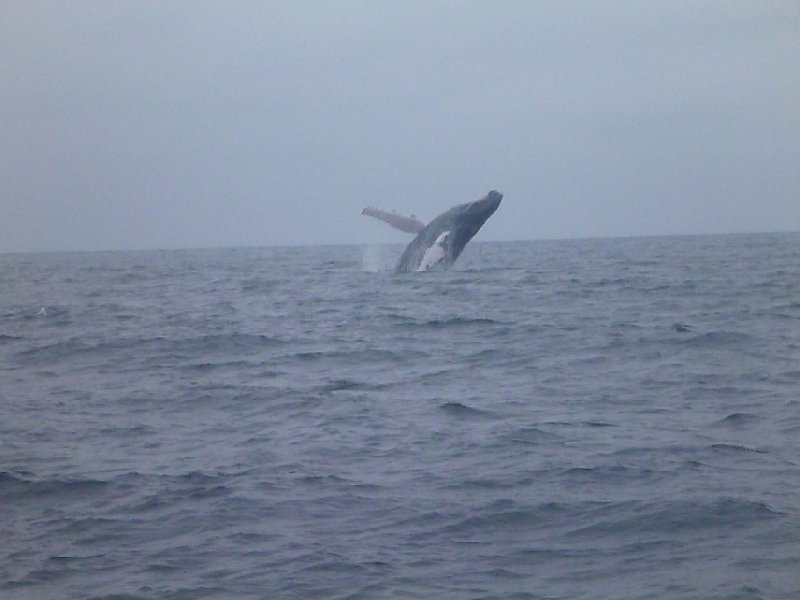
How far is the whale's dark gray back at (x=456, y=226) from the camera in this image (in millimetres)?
26734

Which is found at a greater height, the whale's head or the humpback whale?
the whale's head

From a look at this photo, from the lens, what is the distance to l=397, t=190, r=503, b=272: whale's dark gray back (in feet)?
87.7

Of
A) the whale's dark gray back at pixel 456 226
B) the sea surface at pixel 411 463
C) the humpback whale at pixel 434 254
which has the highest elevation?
the whale's dark gray back at pixel 456 226

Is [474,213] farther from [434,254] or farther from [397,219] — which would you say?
[434,254]

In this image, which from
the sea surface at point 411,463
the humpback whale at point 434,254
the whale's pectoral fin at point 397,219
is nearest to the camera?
the sea surface at point 411,463

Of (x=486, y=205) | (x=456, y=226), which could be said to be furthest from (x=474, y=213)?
(x=456, y=226)

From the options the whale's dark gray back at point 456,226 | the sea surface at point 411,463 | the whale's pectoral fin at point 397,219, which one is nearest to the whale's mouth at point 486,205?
the whale's dark gray back at point 456,226

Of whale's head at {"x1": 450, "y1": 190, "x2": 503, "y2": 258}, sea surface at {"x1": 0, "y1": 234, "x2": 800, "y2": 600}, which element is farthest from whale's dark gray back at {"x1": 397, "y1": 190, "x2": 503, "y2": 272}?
sea surface at {"x1": 0, "y1": 234, "x2": 800, "y2": 600}

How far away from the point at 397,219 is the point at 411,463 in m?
17.9

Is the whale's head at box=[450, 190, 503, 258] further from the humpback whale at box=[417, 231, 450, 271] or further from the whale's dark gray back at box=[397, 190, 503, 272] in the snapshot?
the humpback whale at box=[417, 231, 450, 271]

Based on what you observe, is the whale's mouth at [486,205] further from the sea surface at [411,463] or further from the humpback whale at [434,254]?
the sea surface at [411,463]

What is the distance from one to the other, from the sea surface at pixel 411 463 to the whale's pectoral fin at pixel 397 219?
6625 millimetres

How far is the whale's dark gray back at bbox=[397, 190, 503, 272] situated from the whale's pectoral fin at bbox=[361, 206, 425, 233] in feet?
2.25

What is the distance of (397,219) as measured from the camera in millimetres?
27016
